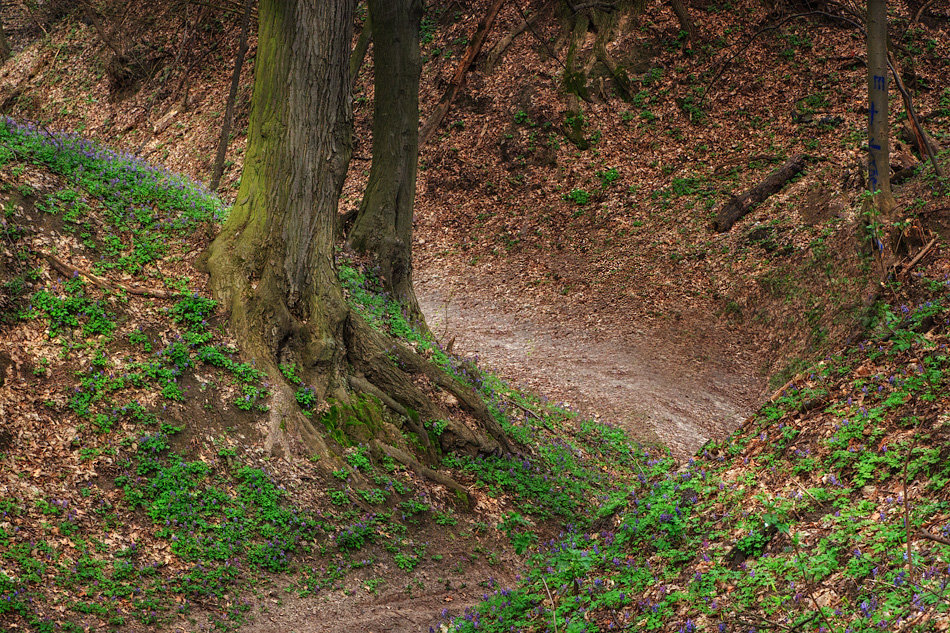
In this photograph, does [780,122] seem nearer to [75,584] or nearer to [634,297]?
[634,297]

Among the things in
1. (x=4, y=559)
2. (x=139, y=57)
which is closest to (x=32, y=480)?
(x=4, y=559)

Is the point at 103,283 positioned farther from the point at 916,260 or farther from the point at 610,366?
the point at 610,366

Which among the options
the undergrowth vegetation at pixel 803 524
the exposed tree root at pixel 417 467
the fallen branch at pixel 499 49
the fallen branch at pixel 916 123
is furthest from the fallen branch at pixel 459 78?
the undergrowth vegetation at pixel 803 524

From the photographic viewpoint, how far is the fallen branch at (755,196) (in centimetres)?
1483

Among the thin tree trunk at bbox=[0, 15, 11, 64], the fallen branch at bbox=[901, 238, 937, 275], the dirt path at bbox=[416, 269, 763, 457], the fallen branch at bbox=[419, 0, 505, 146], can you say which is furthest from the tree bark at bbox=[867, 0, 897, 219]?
the thin tree trunk at bbox=[0, 15, 11, 64]

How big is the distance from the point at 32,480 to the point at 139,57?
2297 centimetres

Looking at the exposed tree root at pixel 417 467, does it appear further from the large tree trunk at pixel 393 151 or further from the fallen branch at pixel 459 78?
the fallen branch at pixel 459 78

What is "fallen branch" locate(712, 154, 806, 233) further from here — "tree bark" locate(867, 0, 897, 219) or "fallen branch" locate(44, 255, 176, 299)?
"fallen branch" locate(44, 255, 176, 299)

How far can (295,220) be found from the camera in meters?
7.17

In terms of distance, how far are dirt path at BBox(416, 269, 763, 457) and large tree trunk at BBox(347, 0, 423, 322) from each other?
1457 mm

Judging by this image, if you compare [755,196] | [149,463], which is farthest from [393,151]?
[755,196]

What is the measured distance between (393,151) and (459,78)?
938 cm

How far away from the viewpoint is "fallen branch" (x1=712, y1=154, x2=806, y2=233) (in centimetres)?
1483

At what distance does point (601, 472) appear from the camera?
899 cm
